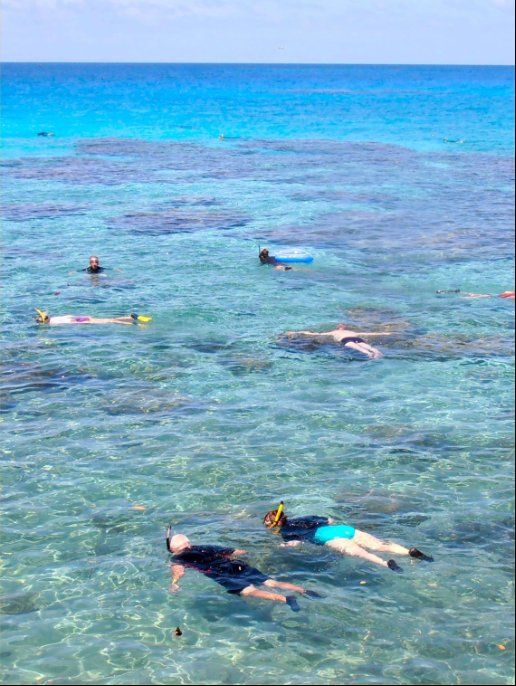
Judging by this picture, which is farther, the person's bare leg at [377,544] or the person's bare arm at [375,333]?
the person's bare arm at [375,333]

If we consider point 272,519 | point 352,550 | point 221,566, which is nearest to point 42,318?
point 272,519

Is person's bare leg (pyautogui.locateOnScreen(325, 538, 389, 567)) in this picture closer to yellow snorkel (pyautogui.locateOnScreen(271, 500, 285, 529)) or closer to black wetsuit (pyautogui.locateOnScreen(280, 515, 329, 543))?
black wetsuit (pyautogui.locateOnScreen(280, 515, 329, 543))

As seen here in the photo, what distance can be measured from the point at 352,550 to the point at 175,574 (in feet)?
9.29

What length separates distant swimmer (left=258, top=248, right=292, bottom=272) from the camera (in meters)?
31.1

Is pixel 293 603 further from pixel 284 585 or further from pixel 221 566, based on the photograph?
pixel 221 566

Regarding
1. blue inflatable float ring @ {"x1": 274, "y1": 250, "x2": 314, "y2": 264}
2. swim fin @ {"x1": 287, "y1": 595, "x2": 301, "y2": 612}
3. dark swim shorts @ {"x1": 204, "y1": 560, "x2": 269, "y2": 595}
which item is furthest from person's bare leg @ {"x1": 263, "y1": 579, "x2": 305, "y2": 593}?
blue inflatable float ring @ {"x1": 274, "y1": 250, "x2": 314, "y2": 264}

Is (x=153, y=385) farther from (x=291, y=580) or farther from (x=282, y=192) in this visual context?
(x=282, y=192)

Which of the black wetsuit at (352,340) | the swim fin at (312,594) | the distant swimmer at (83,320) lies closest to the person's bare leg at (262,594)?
the swim fin at (312,594)

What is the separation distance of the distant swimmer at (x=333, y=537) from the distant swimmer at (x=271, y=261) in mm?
17561

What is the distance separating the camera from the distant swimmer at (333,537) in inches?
529

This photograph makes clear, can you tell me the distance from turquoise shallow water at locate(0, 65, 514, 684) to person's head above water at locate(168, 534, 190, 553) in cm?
38

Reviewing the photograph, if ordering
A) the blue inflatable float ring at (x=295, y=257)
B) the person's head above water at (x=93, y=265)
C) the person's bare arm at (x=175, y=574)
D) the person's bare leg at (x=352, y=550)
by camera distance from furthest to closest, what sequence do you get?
the blue inflatable float ring at (x=295, y=257) → the person's head above water at (x=93, y=265) → the person's bare leg at (x=352, y=550) → the person's bare arm at (x=175, y=574)

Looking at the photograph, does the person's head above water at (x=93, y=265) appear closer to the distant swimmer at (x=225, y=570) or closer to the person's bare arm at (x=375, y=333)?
the person's bare arm at (x=375, y=333)

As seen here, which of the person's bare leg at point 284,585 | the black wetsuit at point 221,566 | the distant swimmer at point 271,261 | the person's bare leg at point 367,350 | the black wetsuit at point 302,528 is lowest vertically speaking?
the person's bare leg at point 284,585
